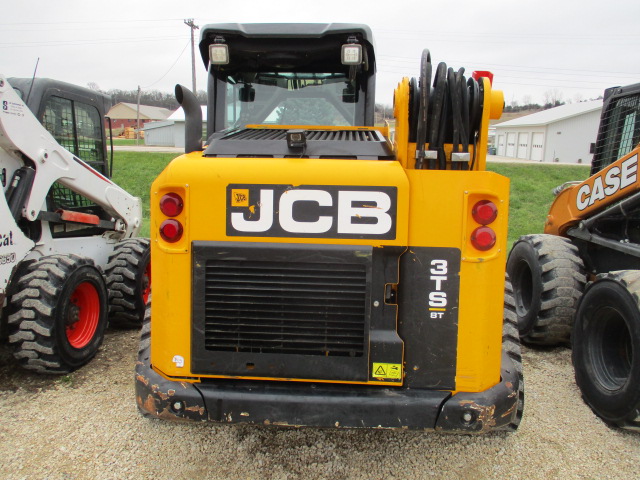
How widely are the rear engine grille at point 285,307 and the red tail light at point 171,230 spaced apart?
210 millimetres

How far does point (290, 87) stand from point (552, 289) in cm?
279

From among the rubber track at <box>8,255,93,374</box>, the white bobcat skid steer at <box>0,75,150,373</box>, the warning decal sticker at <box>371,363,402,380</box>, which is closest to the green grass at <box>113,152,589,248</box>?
the white bobcat skid steer at <box>0,75,150,373</box>

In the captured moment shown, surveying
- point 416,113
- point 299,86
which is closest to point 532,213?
point 299,86

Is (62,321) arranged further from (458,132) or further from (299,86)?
(458,132)

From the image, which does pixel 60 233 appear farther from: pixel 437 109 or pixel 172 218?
pixel 437 109

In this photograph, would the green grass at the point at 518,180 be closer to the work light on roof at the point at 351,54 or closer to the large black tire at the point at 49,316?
the large black tire at the point at 49,316

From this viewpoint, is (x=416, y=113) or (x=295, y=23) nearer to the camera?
(x=416, y=113)

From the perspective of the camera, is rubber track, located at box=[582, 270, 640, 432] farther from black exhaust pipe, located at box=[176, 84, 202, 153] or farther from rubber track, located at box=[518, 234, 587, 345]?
black exhaust pipe, located at box=[176, 84, 202, 153]

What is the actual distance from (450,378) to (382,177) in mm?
1040

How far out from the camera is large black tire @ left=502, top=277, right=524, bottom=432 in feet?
9.28

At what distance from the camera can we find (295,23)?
Result: 380cm

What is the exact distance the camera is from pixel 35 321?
3.85 metres

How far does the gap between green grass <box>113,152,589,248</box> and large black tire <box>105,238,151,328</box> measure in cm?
786

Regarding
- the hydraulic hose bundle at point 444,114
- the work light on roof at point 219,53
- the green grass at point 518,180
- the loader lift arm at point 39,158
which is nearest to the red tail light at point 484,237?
the hydraulic hose bundle at point 444,114
